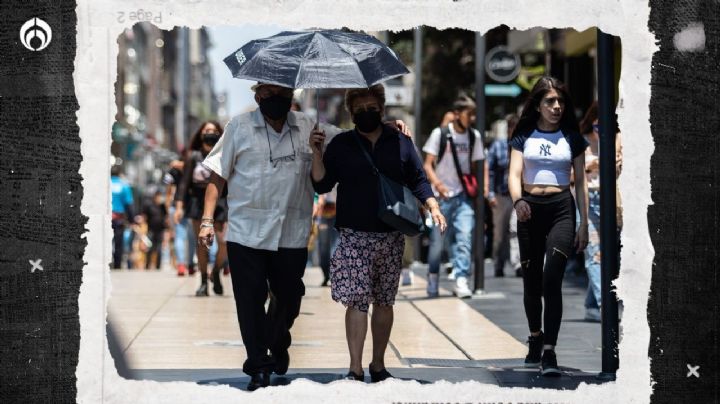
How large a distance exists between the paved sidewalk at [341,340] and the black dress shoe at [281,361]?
0.17ft

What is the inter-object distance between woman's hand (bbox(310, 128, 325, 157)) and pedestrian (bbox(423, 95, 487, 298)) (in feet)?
18.6

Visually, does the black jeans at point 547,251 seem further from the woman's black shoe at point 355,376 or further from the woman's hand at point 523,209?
the woman's black shoe at point 355,376

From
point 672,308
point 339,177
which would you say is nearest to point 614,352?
point 672,308

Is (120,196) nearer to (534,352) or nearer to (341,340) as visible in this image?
(341,340)

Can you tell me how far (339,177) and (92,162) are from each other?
5.32 ft

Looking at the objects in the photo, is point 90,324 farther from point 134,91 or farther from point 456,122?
point 134,91

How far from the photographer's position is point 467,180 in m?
13.4

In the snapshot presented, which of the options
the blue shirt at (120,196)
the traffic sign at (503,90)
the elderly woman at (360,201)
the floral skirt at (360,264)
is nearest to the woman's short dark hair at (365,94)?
the elderly woman at (360,201)

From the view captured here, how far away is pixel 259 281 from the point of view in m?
7.48

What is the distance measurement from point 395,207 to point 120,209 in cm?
1420

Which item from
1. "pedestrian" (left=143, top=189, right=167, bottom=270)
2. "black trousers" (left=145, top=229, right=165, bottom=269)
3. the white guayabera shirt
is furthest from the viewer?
"pedestrian" (left=143, top=189, right=167, bottom=270)

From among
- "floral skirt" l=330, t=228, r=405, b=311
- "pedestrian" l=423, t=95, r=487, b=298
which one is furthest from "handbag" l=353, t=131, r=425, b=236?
"pedestrian" l=423, t=95, r=487, b=298

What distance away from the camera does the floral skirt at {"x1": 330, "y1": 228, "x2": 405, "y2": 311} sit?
747 cm

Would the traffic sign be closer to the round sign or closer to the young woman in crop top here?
the round sign
